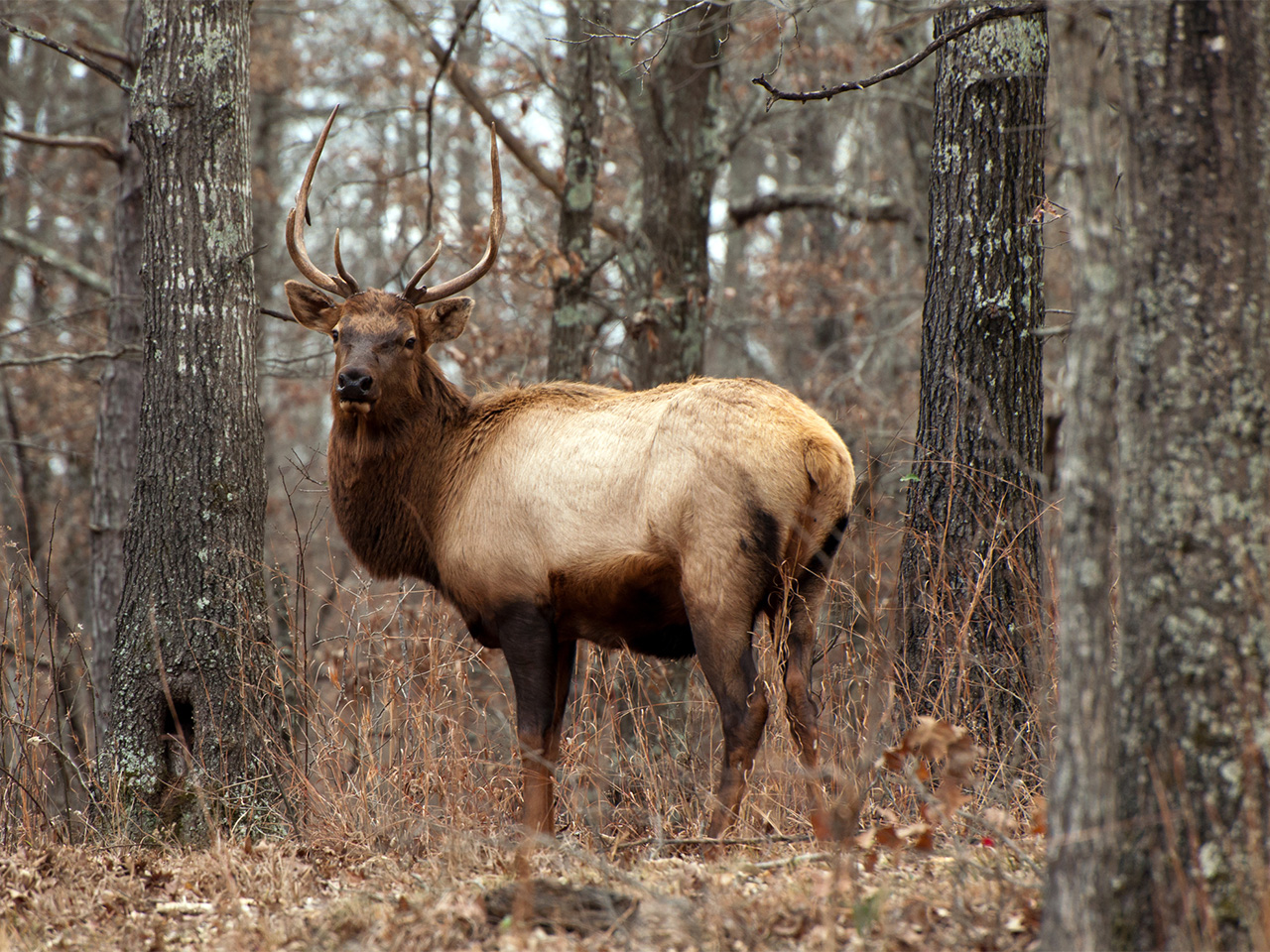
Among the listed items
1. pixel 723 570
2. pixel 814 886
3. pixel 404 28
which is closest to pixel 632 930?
pixel 814 886

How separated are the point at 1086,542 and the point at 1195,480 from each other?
33 cm

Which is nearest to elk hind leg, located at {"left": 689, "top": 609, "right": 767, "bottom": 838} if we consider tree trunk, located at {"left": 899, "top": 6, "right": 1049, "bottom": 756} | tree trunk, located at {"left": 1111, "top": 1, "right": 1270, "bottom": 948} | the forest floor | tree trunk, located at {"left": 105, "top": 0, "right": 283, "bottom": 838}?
the forest floor

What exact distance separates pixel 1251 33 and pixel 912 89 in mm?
10353

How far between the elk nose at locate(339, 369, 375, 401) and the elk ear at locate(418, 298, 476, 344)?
70 cm

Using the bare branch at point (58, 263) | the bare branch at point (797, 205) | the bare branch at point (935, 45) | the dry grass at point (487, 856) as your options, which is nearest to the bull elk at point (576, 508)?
the dry grass at point (487, 856)

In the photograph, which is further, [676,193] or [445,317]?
[676,193]

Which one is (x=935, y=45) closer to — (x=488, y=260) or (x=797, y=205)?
(x=488, y=260)

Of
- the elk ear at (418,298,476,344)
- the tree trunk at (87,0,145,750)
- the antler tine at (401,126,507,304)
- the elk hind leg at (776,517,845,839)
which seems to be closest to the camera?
the elk hind leg at (776,517,845,839)

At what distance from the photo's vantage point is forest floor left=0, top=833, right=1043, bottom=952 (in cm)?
351

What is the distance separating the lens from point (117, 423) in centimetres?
925

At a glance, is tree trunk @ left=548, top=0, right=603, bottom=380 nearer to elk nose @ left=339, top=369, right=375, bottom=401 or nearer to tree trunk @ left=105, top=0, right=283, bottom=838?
elk nose @ left=339, top=369, right=375, bottom=401

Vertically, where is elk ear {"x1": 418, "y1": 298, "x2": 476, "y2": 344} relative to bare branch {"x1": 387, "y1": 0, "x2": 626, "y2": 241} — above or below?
below

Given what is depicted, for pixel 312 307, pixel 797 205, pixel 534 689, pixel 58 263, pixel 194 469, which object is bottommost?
pixel 534 689

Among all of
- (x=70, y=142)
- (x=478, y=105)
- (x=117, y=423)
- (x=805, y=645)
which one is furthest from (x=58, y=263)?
(x=805, y=645)
